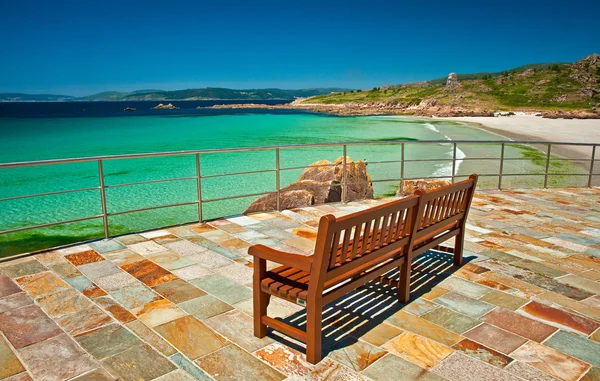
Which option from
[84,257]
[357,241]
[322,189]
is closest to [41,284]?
[84,257]

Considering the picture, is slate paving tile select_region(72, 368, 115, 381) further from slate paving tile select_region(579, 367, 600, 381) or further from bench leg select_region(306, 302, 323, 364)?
Answer: slate paving tile select_region(579, 367, 600, 381)

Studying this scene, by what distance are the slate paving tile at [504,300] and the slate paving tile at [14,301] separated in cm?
403

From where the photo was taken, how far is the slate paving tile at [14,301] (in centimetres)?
372

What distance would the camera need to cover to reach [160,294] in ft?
13.2

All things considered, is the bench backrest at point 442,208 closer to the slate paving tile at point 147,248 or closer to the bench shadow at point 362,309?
the bench shadow at point 362,309

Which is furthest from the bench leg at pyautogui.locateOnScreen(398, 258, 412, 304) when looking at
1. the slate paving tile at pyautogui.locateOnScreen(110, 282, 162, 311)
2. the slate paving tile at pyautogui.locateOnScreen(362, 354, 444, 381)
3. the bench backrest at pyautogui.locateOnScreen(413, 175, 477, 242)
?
the slate paving tile at pyautogui.locateOnScreen(110, 282, 162, 311)

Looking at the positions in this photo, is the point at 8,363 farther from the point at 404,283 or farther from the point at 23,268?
the point at 404,283

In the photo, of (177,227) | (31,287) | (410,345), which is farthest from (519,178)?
(31,287)

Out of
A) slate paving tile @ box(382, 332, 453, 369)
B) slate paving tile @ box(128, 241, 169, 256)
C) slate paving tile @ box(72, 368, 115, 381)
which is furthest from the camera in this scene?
slate paving tile @ box(128, 241, 169, 256)

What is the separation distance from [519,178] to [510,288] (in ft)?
48.6

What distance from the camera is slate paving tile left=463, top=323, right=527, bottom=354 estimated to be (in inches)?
124

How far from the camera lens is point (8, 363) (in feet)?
9.49

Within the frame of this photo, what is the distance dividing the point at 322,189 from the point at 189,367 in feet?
26.7

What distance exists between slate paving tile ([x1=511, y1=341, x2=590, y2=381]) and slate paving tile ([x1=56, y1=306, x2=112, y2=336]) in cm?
310
